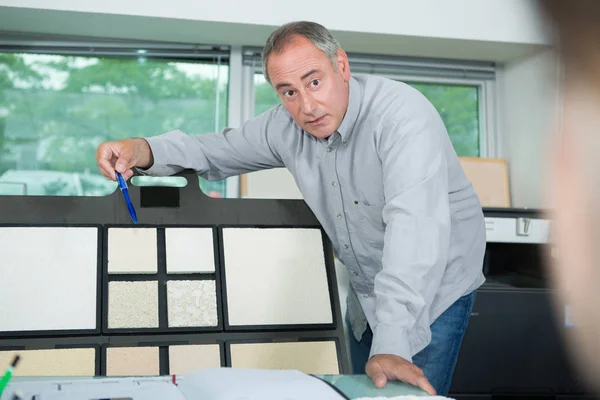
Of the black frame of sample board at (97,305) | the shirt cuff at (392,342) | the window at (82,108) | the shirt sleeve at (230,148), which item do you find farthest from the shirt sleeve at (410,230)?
the window at (82,108)

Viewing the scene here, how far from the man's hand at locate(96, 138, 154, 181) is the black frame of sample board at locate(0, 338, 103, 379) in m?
0.29

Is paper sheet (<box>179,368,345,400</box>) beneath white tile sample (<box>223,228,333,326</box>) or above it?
beneath

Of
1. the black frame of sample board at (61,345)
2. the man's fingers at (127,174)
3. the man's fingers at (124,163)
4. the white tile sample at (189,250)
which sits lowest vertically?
the black frame of sample board at (61,345)

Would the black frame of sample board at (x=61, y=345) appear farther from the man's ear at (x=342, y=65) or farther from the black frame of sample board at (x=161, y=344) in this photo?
the man's ear at (x=342, y=65)

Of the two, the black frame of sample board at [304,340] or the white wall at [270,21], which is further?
the white wall at [270,21]

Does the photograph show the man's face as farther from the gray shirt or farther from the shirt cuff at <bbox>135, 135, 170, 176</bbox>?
the shirt cuff at <bbox>135, 135, 170, 176</bbox>

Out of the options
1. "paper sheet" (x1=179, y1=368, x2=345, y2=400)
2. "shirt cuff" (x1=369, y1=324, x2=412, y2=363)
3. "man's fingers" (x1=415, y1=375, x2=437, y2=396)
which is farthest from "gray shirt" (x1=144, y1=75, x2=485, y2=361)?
"paper sheet" (x1=179, y1=368, x2=345, y2=400)

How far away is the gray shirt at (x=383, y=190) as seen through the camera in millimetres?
1001

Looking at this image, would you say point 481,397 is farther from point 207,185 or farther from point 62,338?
point 62,338

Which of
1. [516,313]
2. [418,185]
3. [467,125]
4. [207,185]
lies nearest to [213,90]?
[207,185]

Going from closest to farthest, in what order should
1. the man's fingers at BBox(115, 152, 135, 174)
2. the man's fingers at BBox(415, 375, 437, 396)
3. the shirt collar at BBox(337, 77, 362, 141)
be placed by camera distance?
the man's fingers at BBox(415, 375, 437, 396) < the man's fingers at BBox(115, 152, 135, 174) < the shirt collar at BBox(337, 77, 362, 141)

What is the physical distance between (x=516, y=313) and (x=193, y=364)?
184cm

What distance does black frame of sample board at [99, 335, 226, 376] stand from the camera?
98 centimetres

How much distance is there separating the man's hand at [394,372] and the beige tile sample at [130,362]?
0.35 metres
